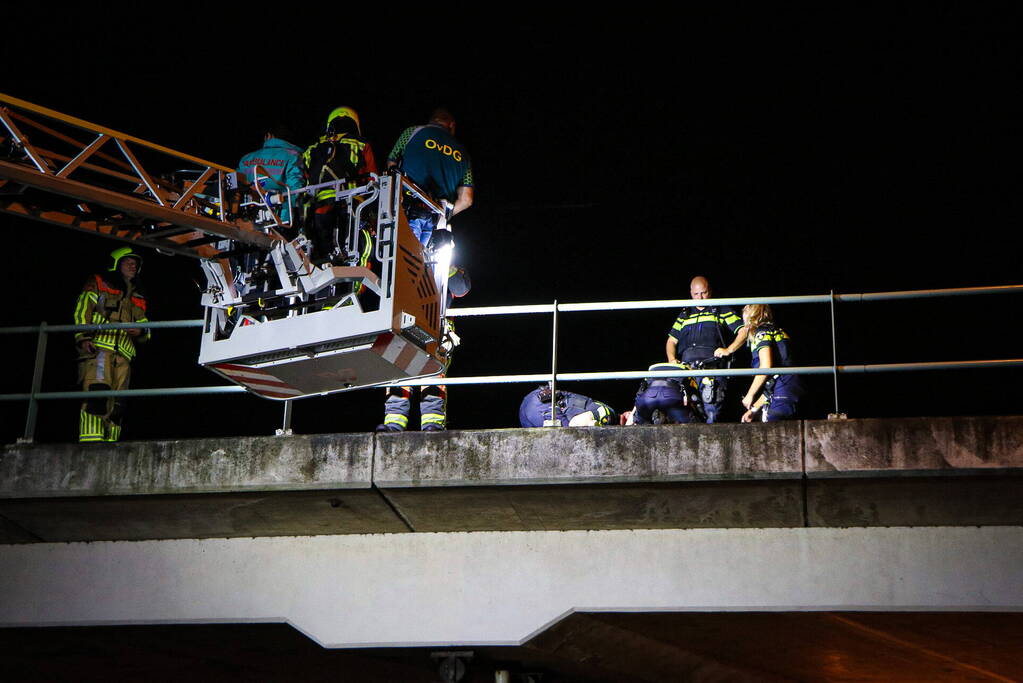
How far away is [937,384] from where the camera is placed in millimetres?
18172

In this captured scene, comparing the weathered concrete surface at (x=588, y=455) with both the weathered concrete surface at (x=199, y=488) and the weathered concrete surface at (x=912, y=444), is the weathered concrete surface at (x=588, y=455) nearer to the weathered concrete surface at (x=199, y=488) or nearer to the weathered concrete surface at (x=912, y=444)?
the weathered concrete surface at (x=912, y=444)

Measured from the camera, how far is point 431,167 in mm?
9445

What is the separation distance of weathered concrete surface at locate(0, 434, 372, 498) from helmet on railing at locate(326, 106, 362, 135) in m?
2.30

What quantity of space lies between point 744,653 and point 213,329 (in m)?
6.00

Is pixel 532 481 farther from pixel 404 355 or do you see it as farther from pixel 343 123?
pixel 343 123

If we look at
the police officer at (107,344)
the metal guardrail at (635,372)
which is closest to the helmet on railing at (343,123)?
the metal guardrail at (635,372)

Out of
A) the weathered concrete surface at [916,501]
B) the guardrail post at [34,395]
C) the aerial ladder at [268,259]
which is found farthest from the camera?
the guardrail post at [34,395]

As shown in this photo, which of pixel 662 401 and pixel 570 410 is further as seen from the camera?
pixel 570 410

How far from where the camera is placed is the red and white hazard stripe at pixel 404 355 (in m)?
8.52

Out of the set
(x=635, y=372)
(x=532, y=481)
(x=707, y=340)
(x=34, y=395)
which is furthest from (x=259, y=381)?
(x=707, y=340)

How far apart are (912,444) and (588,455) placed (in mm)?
2009

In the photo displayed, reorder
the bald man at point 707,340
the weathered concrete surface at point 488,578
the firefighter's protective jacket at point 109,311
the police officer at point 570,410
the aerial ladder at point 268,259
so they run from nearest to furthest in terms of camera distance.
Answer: the weathered concrete surface at point 488,578
the aerial ladder at point 268,259
the bald man at point 707,340
the police officer at point 570,410
the firefighter's protective jacket at point 109,311

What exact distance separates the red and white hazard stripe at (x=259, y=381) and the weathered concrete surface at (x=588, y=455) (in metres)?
1.13

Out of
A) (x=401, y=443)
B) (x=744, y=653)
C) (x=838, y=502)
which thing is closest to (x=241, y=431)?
(x=744, y=653)
